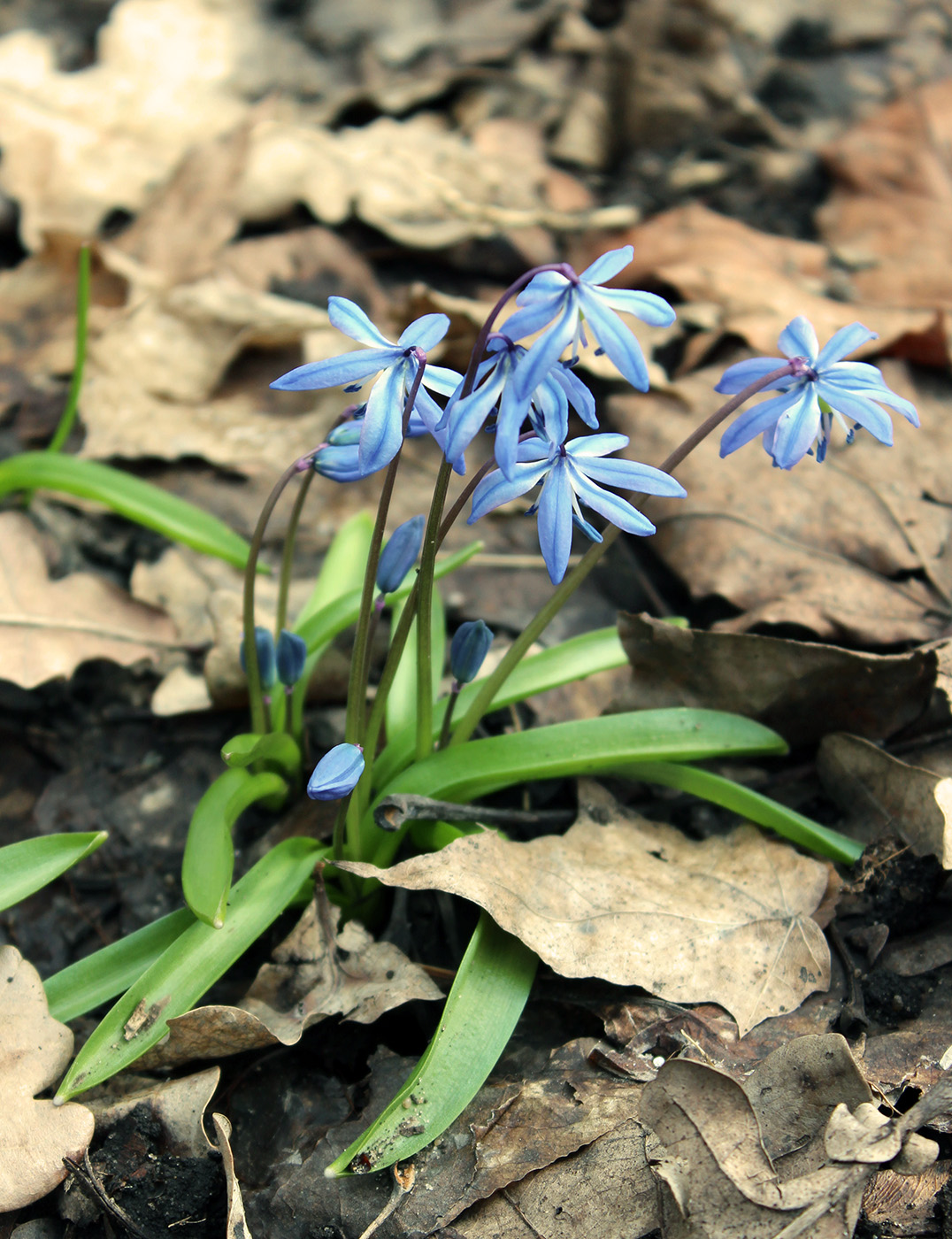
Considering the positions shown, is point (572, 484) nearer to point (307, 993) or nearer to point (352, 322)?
point (352, 322)

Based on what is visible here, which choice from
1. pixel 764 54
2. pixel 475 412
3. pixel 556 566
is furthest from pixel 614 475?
pixel 764 54

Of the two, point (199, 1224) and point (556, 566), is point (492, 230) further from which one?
point (199, 1224)

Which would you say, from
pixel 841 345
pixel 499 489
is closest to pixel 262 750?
pixel 499 489

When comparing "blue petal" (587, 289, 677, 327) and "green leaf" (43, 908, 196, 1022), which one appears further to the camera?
"green leaf" (43, 908, 196, 1022)

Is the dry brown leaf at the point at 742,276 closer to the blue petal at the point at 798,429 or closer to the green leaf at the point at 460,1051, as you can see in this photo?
the blue petal at the point at 798,429

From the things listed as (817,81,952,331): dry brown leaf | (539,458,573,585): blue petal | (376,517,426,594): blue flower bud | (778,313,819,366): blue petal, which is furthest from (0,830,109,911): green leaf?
(817,81,952,331): dry brown leaf

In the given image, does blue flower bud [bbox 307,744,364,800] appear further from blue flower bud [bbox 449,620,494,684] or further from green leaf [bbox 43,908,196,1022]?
green leaf [bbox 43,908,196,1022]
